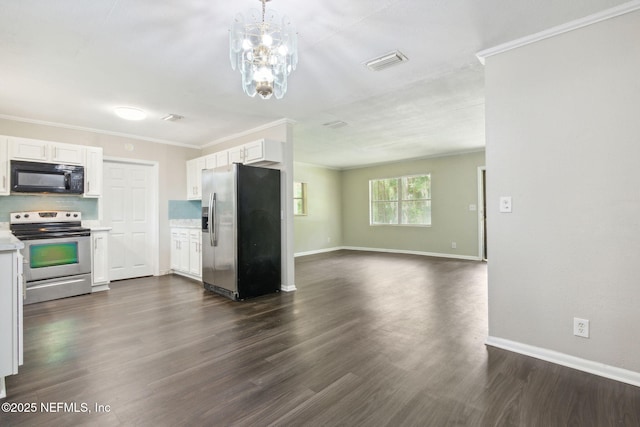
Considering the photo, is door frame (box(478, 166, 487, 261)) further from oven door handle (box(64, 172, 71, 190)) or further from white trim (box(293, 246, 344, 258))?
oven door handle (box(64, 172, 71, 190))

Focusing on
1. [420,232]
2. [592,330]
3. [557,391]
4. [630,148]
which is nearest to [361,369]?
[557,391]

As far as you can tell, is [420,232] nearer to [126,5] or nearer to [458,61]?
[458,61]

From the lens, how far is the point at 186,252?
5262mm

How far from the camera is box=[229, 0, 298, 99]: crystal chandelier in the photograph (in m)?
2.03

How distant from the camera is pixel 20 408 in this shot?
178 cm

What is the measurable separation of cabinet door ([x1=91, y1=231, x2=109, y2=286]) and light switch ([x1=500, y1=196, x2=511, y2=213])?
5.17 m

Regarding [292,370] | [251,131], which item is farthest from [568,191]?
[251,131]

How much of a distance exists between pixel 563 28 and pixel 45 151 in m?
6.00

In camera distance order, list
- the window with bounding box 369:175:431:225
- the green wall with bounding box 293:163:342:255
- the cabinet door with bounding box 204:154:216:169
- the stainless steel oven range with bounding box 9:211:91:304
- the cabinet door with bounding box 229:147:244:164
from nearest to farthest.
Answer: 1. the stainless steel oven range with bounding box 9:211:91:304
2. the cabinet door with bounding box 229:147:244:164
3. the cabinet door with bounding box 204:154:216:169
4. the window with bounding box 369:175:431:225
5. the green wall with bounding box 293:163:342:255

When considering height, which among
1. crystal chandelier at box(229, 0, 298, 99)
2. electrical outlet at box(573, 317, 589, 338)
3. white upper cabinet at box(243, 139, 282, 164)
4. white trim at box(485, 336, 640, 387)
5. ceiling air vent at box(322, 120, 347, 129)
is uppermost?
ceiling air vent at box(322, 120, 347, 129)

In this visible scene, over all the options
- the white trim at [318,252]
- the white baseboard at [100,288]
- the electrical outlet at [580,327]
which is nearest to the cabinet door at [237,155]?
the white baseboard at [100,288]

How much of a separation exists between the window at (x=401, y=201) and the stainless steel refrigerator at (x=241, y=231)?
4.84 m

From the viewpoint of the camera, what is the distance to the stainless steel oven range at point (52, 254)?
12.7 feet

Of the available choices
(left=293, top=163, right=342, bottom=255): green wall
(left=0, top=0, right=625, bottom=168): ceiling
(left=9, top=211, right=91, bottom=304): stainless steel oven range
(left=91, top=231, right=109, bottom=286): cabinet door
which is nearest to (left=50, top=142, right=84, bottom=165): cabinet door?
(left=0, top=0, right=625, bottom=168): ceiling
